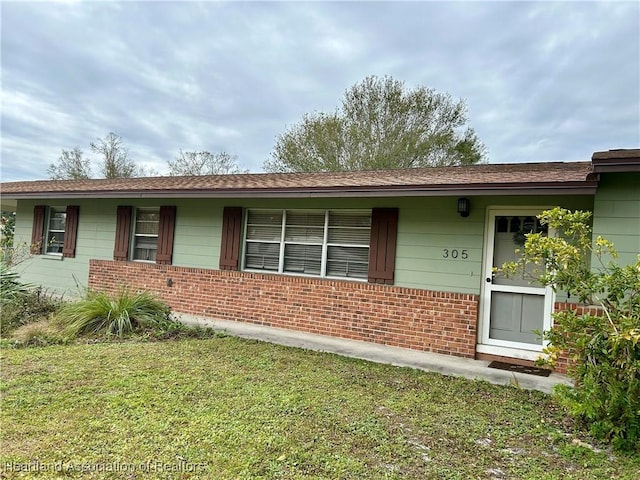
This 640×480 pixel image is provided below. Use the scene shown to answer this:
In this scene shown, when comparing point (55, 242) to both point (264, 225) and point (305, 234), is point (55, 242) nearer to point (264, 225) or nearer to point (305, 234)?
point (264, 225)

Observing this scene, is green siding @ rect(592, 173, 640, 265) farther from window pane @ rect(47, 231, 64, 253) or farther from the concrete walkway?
window pane @ rect(47, 231, 64, 253)

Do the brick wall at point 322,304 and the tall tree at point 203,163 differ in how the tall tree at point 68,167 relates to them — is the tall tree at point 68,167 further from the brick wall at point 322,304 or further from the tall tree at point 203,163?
the brick wall at point 322,304

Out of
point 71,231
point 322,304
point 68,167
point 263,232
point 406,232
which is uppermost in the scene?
point 68,167

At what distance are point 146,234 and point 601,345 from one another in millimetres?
8302

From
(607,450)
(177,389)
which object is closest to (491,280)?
(607,450)

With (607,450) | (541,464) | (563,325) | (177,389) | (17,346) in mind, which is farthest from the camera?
(17,346)

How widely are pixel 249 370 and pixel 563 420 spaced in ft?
9.86

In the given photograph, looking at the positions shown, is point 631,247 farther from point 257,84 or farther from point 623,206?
point 257,84

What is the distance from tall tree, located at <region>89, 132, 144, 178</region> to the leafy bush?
73.5ft

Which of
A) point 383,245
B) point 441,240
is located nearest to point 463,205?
point 441,240

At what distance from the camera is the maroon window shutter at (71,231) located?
955 cm

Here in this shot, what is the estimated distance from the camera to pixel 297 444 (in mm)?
2711

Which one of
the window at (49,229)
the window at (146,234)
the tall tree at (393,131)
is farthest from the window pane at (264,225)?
the tall tree at (393,131)

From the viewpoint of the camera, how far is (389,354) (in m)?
5.46
